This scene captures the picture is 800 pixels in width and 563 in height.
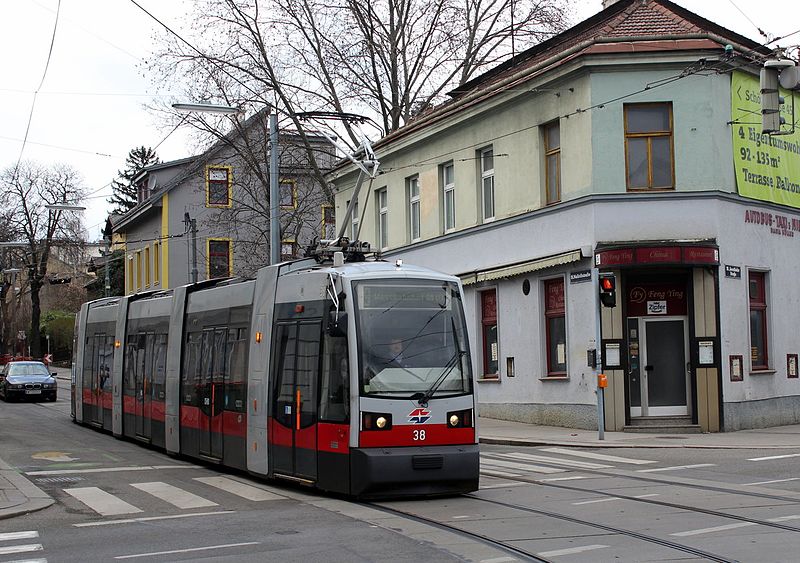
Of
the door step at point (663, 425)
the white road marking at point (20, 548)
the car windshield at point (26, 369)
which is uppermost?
the car windshield at point (26, 369)

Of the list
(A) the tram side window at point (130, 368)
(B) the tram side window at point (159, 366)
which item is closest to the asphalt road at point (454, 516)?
(B) the tram side window at point (159, 366)

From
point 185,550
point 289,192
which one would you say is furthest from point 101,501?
point 289,192

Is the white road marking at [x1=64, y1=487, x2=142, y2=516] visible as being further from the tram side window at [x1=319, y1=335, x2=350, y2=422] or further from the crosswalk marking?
the tram side window at [x1=319, y1=335, x2=350, y2=422]

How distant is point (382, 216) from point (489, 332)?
Result: 29.7 ft

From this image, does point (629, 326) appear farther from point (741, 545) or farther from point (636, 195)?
point (741, 545)

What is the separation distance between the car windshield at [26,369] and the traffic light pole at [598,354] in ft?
85.1

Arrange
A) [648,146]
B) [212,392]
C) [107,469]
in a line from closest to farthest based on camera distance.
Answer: [212,392] → [107,469] → [648,146]

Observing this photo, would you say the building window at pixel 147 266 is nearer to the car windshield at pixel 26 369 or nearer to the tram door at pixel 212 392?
the car windshield at pixel 26 369

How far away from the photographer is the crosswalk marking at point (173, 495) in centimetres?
1369

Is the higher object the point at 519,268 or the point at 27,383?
the point at 519,268

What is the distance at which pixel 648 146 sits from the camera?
80.6 ft

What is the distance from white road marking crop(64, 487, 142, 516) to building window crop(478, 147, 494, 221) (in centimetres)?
1626

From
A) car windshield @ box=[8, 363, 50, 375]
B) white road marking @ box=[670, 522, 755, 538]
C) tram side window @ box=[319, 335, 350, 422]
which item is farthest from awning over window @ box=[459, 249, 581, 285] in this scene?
car windshield @ box=[8, 363, 50, 375]

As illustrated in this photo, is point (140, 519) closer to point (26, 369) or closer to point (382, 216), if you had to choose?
point (382, 216)
